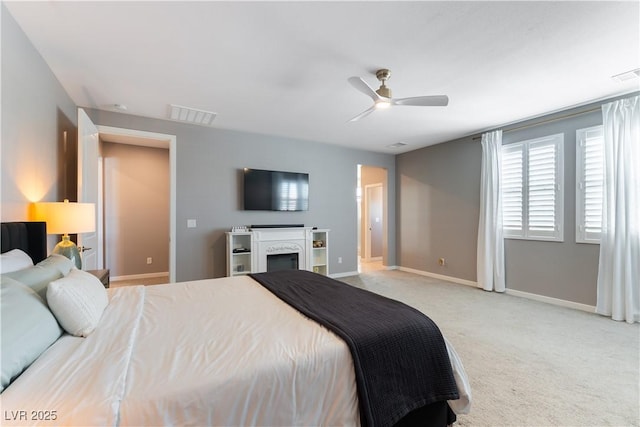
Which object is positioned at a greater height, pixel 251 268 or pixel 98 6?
pixel 98 6

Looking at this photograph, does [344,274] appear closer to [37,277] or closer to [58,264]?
[58,264]

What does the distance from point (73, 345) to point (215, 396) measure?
0.72 meters

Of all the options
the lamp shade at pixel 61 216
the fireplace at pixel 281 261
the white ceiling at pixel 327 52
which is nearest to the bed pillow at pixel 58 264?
the lamp shade at pixel 61 216

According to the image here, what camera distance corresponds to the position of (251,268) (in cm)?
431

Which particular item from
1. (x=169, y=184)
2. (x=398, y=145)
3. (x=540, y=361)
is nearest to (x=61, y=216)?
(x=169, y=184)

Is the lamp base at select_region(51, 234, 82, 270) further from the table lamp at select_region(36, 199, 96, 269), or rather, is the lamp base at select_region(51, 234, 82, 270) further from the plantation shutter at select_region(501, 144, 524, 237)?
the plantation shutter at select_region(501, 144, 524, 237)

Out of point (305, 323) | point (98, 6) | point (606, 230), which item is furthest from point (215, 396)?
point (606, 230)

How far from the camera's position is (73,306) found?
130 cm

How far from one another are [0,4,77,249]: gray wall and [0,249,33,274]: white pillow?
45cm

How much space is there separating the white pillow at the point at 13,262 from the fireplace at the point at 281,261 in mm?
3087

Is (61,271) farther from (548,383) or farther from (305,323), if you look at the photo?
(548,383)

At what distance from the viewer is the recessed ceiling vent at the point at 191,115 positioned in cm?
361

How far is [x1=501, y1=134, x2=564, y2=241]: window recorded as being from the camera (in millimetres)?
3781

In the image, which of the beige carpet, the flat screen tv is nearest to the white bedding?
the beige carpet
